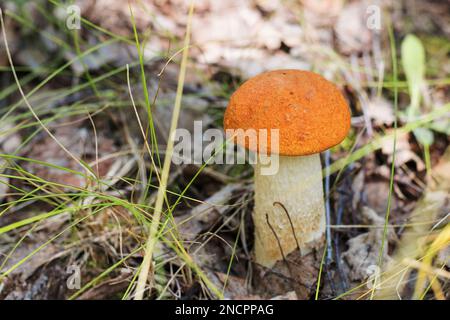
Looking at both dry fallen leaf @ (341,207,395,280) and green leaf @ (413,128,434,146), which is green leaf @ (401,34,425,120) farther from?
dry fallen leaf @ (341,207,395,280)

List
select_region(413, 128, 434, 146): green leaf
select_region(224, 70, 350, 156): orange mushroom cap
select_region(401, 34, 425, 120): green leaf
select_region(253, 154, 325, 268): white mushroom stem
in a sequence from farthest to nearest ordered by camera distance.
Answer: select_region(401, 34, 425, 120): green leaf < select_region(413, 128, 434, 146): green leaf < select_region(253, 154, 325, 268): white mushroom stem < select_region(224, 70, 350, 156): orange mushroom cap

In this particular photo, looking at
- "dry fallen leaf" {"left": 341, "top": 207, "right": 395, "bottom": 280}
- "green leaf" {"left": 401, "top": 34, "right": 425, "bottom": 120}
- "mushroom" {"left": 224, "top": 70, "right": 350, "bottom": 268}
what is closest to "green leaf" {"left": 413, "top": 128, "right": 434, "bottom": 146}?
"green leaf" {"left": 401, "top": 34, "right": 425, "bottom": 120}

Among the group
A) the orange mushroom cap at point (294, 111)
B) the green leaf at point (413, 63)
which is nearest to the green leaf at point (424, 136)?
the green leaf at point (413, 63)

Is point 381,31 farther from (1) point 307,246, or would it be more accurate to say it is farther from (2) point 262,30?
(1) point 307,246

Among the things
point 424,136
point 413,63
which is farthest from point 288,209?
point 413,63

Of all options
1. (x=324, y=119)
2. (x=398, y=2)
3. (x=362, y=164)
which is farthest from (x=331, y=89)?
(x=398, y=2)

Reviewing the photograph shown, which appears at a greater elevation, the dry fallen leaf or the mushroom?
the mushroom

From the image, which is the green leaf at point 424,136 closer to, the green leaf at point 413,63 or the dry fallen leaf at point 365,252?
the green leaf at point 413,63
